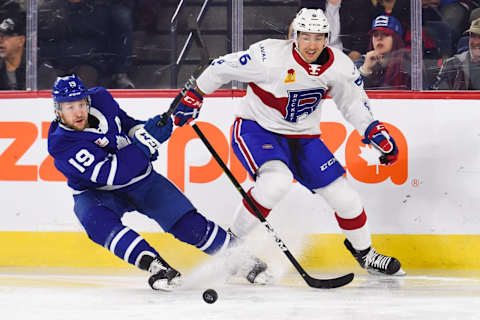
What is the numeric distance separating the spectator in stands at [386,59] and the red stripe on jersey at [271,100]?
66 centimetres

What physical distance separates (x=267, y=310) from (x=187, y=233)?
0.70 meters

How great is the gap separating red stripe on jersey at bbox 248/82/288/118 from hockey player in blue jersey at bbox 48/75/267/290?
475mm

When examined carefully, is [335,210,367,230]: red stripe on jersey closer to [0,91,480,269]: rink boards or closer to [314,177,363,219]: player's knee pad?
[314,177,363,219]: player's knee pad

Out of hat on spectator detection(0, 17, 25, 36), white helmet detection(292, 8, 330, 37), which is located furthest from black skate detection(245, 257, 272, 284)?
hat on spectator detection(0, 17, 25, 36)

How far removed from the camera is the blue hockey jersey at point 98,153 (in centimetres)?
343

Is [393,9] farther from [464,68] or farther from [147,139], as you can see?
[147,139]

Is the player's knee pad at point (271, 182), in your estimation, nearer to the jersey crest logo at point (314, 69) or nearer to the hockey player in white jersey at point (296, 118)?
the hockey player in white jersey at point (296, 118)

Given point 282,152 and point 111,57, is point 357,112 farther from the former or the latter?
point 111,57

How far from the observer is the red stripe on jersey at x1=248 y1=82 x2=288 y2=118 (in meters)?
3.73

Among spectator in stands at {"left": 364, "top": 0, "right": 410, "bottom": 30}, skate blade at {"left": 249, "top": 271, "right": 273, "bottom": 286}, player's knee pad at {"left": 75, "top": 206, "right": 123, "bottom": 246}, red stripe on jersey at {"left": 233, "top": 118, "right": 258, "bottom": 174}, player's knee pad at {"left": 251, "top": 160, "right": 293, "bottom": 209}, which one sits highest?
spectator in stands at {"left": 364, "top": 0, "right": 410, "bottom": 30}

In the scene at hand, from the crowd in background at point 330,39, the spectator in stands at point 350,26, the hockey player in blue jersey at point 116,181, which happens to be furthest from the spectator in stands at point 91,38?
the spectator in stands at point 350,26

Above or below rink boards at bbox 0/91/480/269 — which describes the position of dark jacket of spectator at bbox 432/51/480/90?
above

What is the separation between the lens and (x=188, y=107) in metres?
3.66

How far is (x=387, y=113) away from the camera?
13.7 feet
